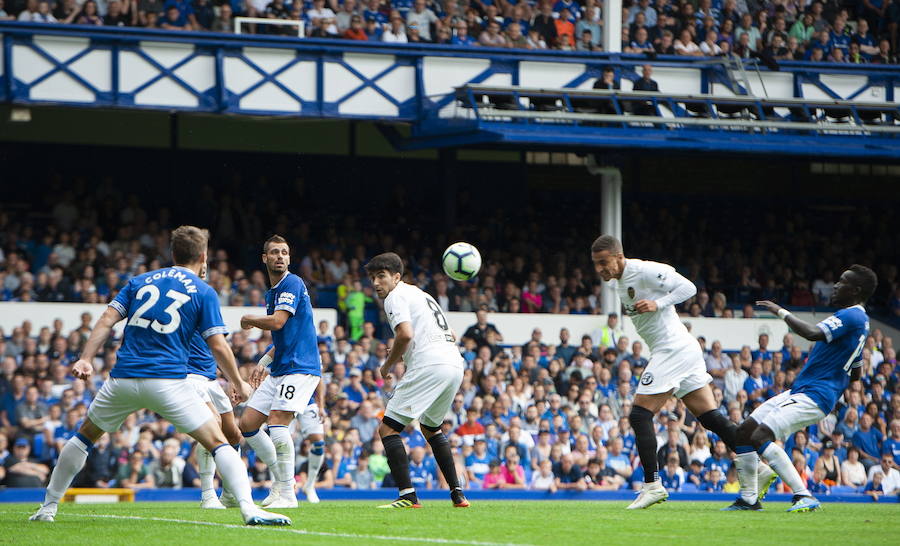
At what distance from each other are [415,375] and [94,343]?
3.24 m

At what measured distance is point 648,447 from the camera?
1152 centimetres

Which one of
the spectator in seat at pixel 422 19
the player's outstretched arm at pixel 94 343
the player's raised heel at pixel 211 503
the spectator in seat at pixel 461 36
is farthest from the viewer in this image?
the spectator in seat at pixel 461 36

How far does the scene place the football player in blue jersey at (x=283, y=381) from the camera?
11523 mm

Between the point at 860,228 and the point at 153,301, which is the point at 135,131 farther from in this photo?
the point at 153,301

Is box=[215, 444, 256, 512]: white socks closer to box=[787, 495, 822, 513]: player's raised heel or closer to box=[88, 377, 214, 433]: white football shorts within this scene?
box=[88, 377, 214, 433]: white football shorts

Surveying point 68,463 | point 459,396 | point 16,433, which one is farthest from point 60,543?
point 459,396

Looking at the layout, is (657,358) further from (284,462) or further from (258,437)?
(258,437)

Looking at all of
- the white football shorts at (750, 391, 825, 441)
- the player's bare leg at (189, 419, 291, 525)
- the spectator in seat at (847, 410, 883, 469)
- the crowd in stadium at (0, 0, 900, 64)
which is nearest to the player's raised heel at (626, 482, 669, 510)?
the white football shorts at (750, 391, 825, 441)

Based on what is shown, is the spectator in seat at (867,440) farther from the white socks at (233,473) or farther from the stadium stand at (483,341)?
the white socks at (233,473)

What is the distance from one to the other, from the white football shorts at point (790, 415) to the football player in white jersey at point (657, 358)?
1.39ft

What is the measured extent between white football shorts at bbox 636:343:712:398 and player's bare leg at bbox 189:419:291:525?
4.00 m

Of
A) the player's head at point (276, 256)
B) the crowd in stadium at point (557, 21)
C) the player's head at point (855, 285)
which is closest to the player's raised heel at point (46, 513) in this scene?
the player's head at point (276, 256)

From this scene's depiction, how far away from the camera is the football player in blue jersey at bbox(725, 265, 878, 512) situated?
36.5 ft

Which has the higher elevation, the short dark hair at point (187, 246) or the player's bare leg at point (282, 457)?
the short dark hair at point (187, 246)
